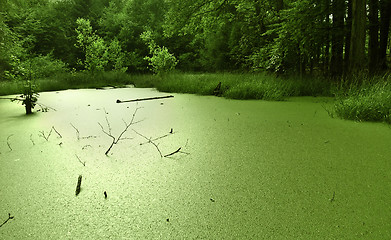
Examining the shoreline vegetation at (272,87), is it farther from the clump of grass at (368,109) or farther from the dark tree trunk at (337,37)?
the dark tree trunk at (337,37)

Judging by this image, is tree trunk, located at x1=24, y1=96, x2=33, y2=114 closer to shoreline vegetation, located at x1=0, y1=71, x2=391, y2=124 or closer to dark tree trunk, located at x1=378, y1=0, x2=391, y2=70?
shoreline vegetation, located at x1=0, y1=71, x2=391, y2=124

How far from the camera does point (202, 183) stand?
89 centimetres

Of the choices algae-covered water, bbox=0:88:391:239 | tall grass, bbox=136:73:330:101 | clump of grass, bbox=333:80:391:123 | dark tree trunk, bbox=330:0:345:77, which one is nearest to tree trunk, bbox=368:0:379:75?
dark tree trunk, bbox=330:0:345:77

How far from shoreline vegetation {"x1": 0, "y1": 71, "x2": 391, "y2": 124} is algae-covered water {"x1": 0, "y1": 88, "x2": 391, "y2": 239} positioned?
0.25m

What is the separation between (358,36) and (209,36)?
20.1 feet

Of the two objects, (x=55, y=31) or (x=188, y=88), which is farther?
(x=55, y=31)

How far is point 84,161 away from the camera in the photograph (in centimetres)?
113

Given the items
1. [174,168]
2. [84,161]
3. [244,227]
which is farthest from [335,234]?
[84,161]

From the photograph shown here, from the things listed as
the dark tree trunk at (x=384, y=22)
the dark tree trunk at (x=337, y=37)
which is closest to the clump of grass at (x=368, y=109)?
the dark tree trunk at (x=337, y=37)

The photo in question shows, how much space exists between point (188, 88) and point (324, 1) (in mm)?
3014

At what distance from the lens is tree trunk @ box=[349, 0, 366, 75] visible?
11.1 feet

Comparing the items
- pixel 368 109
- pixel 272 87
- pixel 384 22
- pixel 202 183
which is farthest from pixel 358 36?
pixel 202 183

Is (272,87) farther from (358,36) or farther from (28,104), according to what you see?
(28,104)

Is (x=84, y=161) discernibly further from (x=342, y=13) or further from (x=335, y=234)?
(x=342, y=13)
